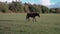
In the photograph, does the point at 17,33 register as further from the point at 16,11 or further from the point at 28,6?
the point at 28,6

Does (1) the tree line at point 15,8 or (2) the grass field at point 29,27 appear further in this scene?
(1) the tree line at point 15,8

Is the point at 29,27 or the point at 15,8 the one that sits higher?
the point at 29,27

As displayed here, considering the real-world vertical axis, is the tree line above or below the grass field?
below

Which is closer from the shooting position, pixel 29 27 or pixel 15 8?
pixel 29 27

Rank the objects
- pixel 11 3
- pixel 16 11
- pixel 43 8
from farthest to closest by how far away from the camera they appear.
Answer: pixel 43 8
pixel 11 3
pixel 16 11

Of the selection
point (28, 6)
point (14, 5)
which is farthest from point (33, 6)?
point (14, 5)

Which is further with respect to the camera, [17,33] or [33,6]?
[33,6]

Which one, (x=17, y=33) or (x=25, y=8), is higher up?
(x=17, y=33)

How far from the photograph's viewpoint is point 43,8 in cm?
8488

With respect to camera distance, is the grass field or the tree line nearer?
the grass field

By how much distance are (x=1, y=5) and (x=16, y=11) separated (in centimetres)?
643

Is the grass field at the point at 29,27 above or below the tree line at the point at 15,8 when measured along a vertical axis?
above

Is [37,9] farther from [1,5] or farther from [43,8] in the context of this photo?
[1,5]

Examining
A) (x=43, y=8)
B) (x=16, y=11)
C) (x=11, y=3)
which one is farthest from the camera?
(x=43, y=8)
